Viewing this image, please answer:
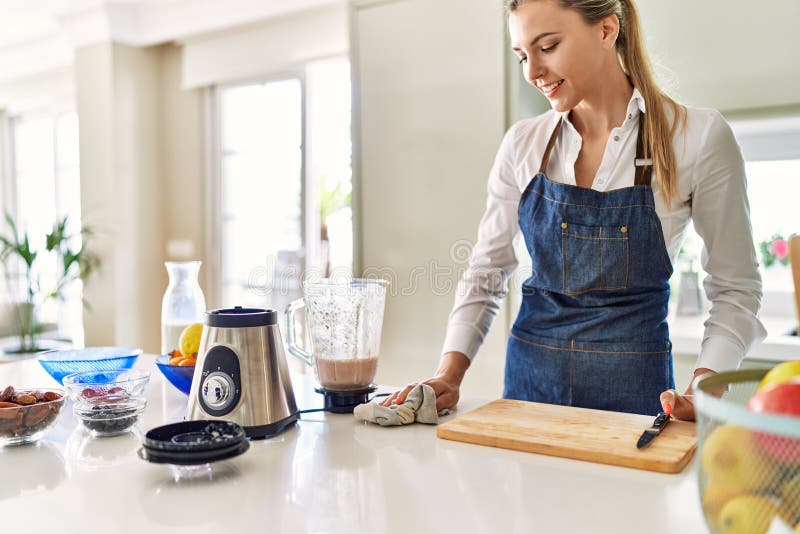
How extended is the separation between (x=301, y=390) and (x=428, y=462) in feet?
1.73

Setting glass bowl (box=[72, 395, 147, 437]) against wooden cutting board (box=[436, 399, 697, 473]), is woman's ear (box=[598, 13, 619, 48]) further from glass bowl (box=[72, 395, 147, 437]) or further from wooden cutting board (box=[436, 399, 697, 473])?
glass bowl (box=[72, 395, 147, 437])

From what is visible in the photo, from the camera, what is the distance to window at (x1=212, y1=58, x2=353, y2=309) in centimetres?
376

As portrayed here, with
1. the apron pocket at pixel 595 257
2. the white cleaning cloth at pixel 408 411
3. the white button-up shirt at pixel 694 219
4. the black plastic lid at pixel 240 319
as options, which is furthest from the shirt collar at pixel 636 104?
the black plastic lid at pixel 240 319

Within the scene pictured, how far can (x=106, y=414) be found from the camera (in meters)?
1.08

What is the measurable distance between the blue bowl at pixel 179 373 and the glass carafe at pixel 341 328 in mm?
185

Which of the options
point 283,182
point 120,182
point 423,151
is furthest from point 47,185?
point 423,151

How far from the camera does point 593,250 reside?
142cm

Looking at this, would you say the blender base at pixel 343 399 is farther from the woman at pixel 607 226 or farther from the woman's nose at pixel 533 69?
the woman's nose at pixel 533 69

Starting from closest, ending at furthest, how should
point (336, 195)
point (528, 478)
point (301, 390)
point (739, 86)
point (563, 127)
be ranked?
1. point (528, 478)
2. point (301, 390)
3. point (563, 127)
4. point (739, 86)
5. point (336, 195)

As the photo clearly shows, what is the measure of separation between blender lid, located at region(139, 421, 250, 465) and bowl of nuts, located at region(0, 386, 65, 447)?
24cm

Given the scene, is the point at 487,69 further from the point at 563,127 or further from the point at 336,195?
the point at 336,195

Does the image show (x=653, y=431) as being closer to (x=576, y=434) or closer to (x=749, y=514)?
(x=576, y=434)

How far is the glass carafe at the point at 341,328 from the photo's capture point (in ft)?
3.89

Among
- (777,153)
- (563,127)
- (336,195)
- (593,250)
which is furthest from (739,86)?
(336,195)
